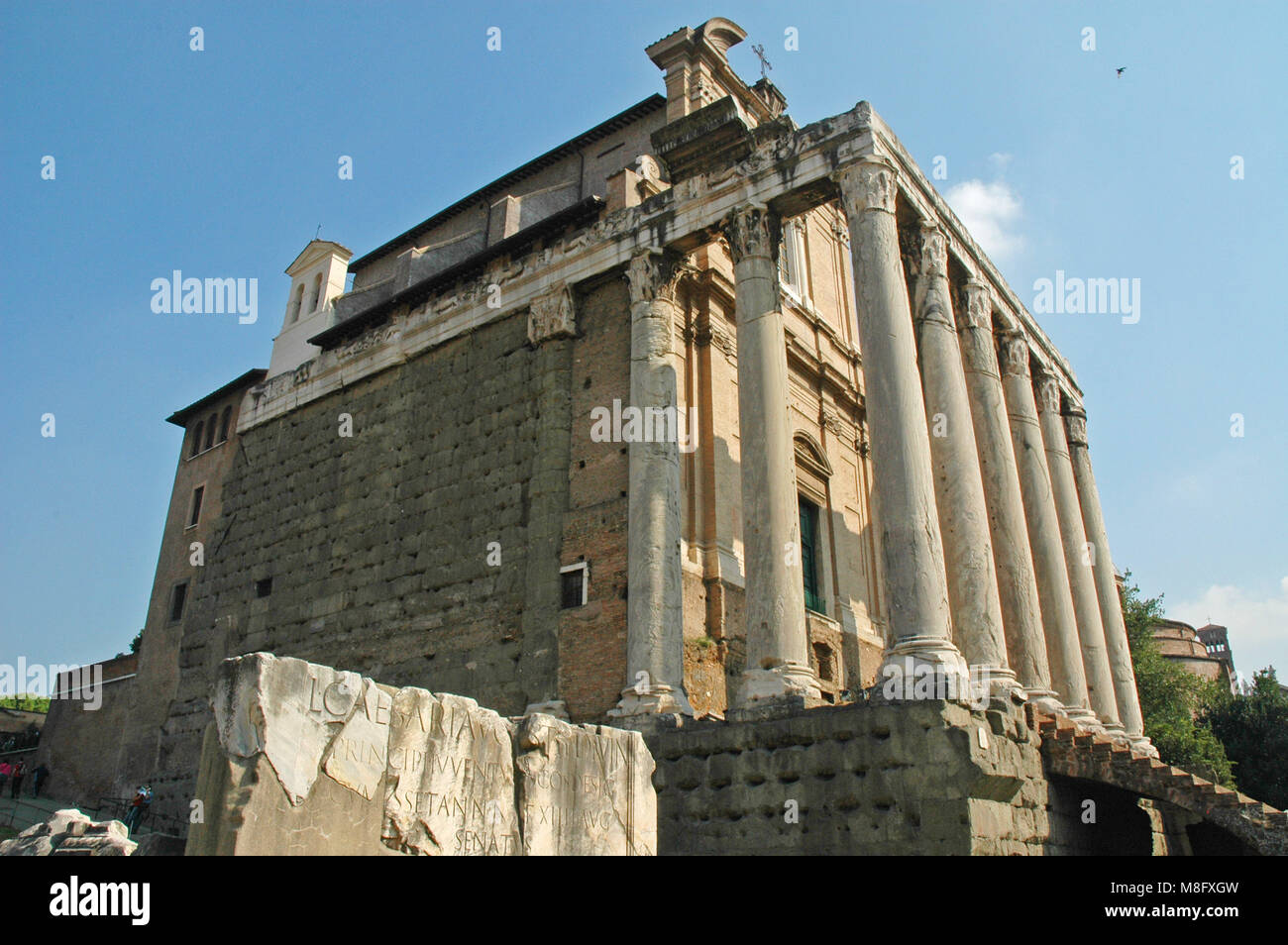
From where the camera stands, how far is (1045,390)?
19953mm

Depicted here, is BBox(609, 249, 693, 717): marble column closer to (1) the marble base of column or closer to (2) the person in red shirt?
(1) the marble base of column

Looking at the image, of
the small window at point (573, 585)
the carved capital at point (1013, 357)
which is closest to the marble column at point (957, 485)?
the carved capital at point (1013, 357)

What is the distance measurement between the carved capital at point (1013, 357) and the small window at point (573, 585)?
9.44 metres

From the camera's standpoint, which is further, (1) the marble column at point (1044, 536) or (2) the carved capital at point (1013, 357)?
(2) the carved capital at point (1013, 357)

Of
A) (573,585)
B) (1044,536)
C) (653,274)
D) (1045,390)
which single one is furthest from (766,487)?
(1045,390)

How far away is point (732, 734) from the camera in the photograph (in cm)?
1115

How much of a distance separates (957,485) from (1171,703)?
58.9 feet

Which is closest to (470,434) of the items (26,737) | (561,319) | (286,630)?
(561,319)

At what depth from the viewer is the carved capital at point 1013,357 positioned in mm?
18344

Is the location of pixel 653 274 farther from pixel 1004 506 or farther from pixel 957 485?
pixel 1004 506

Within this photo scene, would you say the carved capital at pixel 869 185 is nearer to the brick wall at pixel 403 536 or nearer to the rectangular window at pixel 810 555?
the brick wall at pixel 403 536

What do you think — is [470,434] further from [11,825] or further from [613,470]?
[11,825]

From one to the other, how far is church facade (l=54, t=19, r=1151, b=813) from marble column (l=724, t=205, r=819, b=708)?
0.04 meters

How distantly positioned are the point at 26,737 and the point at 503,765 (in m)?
31.5
